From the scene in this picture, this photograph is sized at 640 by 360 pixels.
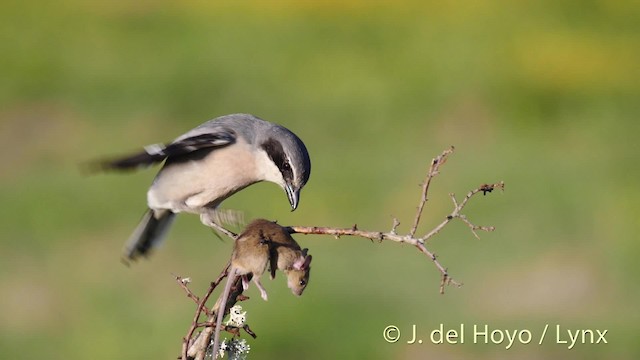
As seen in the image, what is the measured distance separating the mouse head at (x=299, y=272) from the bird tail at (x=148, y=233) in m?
1.85

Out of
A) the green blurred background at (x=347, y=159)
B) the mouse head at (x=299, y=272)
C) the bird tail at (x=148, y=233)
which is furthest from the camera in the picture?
the green blurred background at (x=347, y=159)

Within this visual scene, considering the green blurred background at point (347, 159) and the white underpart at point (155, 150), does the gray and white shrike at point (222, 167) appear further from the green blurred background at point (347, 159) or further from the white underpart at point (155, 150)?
the green blurred background at point (347, 159)

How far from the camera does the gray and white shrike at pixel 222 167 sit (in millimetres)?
5660

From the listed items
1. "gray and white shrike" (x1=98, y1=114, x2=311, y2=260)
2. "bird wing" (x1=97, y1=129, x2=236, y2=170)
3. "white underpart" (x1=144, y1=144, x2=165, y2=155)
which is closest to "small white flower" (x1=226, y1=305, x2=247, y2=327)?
"bird wing" (x1=97, y1=129, x2=236, y2=170)

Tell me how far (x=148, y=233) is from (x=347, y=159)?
5.69 m

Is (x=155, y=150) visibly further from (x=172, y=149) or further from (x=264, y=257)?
(x=264, y=257)

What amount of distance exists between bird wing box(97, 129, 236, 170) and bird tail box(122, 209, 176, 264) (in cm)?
45

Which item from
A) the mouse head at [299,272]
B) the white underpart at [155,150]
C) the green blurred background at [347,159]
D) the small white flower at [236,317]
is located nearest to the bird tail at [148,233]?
the white underpart at [155,150]

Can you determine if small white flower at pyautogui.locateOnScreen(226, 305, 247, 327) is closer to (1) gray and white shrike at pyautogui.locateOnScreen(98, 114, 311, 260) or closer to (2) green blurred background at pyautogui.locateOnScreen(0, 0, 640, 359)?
(1) gray and white shrike at pyautogui.locateOnScreen(98, 114, 311, 260)

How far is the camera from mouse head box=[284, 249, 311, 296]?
4.25m

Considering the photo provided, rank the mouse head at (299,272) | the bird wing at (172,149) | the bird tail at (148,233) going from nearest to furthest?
1. the mouse head at (299,272)
2. the bird wing at (172,149)
3. the bird tail at (148,233)

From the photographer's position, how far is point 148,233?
241 inches

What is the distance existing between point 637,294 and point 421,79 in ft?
15.4

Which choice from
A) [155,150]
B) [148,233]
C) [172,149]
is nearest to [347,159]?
[148,233]
